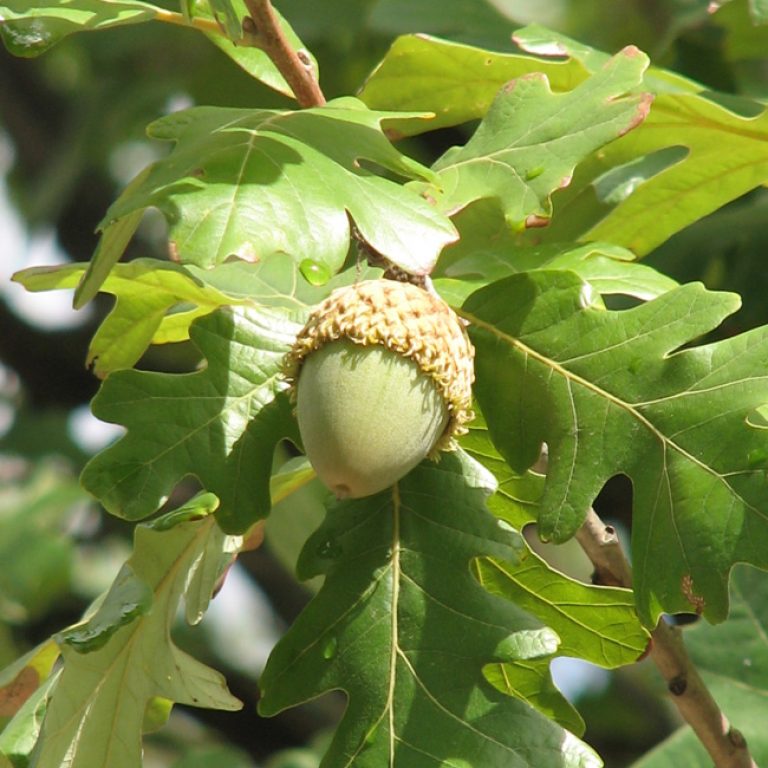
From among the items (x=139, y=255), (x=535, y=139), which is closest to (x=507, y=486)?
(x=535, y=139)

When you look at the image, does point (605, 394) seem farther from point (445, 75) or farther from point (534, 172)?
point (445, 75)

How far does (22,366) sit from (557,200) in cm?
241

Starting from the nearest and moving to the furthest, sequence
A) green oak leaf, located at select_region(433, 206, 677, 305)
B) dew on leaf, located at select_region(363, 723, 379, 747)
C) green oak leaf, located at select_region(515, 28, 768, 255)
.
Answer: dew on leaf, located at select_region(363, 723, 379, 747)
green oak leaf, located at select_region(433, 206, 677, 305)
green oak leaf, located at select_region(515, 28, 768, 255)

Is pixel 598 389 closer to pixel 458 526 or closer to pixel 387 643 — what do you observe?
pixel 458 526

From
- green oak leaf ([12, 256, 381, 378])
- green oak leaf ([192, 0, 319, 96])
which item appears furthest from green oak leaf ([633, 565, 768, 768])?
green oak leaf ([192, 0, 319, 96])

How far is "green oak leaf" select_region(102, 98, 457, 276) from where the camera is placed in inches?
48.9

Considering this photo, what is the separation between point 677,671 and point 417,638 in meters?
0.32

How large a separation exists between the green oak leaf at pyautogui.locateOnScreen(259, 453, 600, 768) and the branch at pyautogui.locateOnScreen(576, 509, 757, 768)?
14cm

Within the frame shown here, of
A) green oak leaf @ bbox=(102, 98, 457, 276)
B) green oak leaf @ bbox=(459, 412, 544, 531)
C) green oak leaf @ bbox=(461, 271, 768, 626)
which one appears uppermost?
green oak leaf @ bbox=(102, 98, 457, 276)

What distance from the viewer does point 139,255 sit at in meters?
3.52

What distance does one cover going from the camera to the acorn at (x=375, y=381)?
1254 mm

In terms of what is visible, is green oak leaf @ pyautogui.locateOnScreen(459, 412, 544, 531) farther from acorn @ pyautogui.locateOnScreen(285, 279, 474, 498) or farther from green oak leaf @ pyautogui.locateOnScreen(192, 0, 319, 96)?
green oak leaf @ pyautogui.locateOnScreen(192, 0, 319, 96)

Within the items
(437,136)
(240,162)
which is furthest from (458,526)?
(437,136)

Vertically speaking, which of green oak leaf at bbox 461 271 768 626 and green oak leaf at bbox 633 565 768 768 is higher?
green oak leaf at bbox 461 271 768 626
